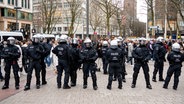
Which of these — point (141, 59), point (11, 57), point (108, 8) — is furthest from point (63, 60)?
point (108, 8)

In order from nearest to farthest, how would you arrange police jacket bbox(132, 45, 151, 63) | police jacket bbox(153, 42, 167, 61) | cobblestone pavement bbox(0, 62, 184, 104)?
cobblestone pavement bbox(0, 62, 184, 104) → police jacket bbox(132, 45, 151, 63) → police jacket bbox(153, 42, 167, 61)

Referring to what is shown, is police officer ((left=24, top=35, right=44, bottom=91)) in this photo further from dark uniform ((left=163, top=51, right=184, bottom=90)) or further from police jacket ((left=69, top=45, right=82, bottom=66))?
dark uniform ((left=163, top=51, right=184, bottom=90))

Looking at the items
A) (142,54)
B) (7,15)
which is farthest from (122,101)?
(7,15)

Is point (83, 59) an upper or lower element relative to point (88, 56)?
lower

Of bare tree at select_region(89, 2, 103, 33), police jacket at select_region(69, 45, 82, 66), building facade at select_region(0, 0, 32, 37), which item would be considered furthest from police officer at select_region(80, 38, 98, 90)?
bare tree at select_region(89, 2, 103, 33)

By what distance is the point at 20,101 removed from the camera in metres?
9.34

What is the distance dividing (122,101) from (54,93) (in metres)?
2.62

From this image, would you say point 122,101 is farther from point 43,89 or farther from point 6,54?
point 6,54

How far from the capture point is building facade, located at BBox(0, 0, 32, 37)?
5300 cm

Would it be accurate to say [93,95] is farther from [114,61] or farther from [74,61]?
[74,61]

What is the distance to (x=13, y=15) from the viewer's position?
56469 mm

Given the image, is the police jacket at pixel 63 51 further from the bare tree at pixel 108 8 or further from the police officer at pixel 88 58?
the bare tree at pixel 108 8

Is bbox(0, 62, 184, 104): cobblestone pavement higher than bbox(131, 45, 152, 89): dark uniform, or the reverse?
bbox(131, 45, 152, 89): dark uniform

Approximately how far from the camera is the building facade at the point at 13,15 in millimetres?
53000
